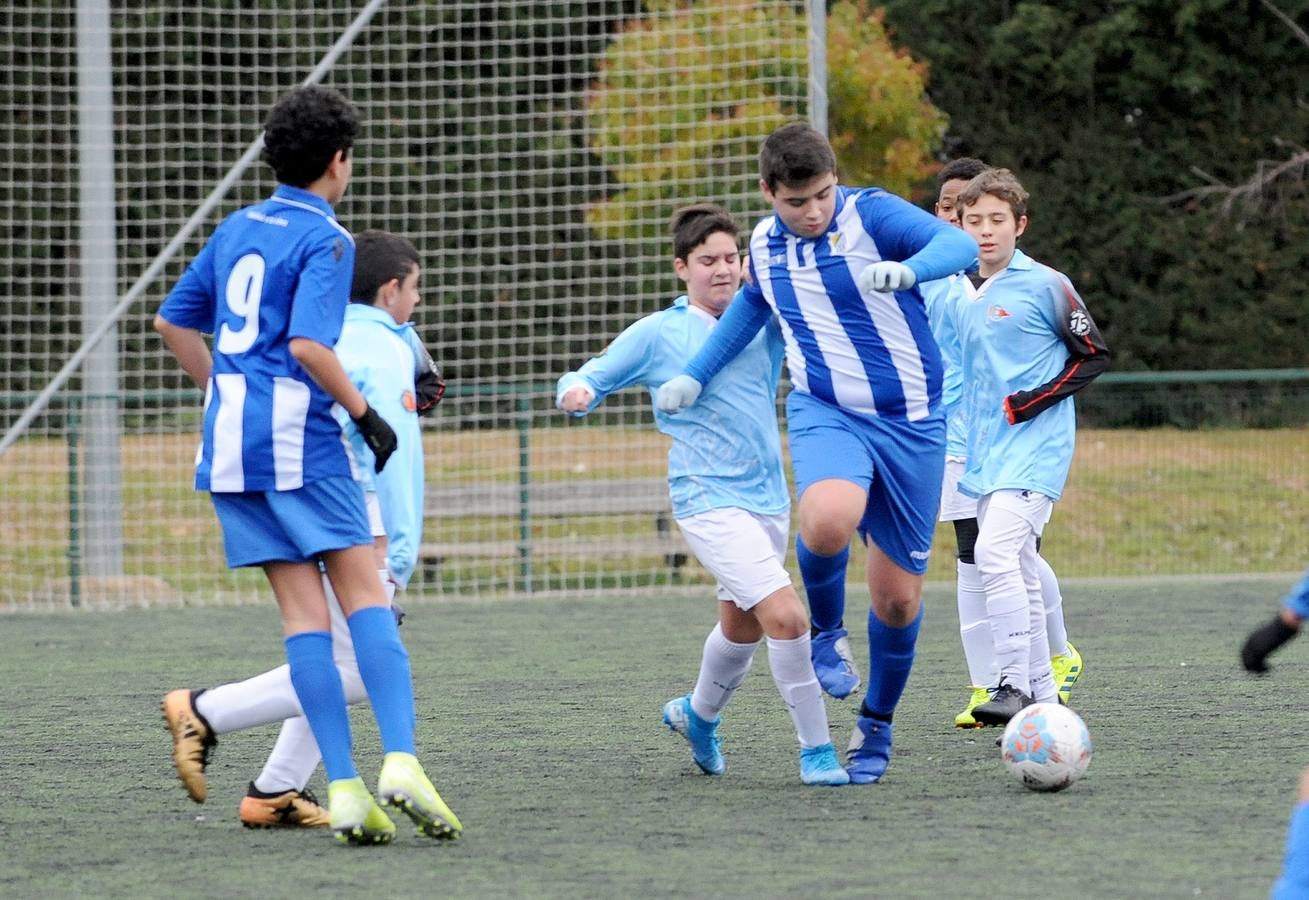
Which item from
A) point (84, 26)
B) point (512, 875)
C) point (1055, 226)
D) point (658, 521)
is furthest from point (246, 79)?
point (512, 875)

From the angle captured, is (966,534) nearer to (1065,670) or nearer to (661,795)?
(1065,670)

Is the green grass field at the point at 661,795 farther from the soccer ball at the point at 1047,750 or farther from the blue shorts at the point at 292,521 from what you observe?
the blue shorts at the point at 292,521

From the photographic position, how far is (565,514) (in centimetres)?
1249

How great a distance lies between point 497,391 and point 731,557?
7.48 m

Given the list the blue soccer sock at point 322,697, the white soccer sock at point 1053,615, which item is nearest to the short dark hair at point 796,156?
the blue soccer sock at point 322,697

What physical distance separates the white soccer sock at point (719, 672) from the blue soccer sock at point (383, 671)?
1.18m

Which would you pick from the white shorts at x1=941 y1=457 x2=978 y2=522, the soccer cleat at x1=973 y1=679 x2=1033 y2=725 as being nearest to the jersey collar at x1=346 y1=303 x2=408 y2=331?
the soccer cleat at x1=973 y1=679 x2=1033 y2=725

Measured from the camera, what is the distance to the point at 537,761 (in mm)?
5461

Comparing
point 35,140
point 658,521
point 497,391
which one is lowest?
point 658,521

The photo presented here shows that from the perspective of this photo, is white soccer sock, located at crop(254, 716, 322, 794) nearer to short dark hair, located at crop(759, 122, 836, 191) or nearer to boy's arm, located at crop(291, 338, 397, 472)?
boy's arm, located at crop(291, 338, 397, 472)

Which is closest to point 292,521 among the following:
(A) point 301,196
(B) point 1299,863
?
(A) point 301,196

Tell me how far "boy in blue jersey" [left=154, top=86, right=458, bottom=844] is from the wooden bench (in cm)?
797

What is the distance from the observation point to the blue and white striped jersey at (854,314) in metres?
5.05

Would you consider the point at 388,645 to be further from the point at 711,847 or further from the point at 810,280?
the point at 810,280
